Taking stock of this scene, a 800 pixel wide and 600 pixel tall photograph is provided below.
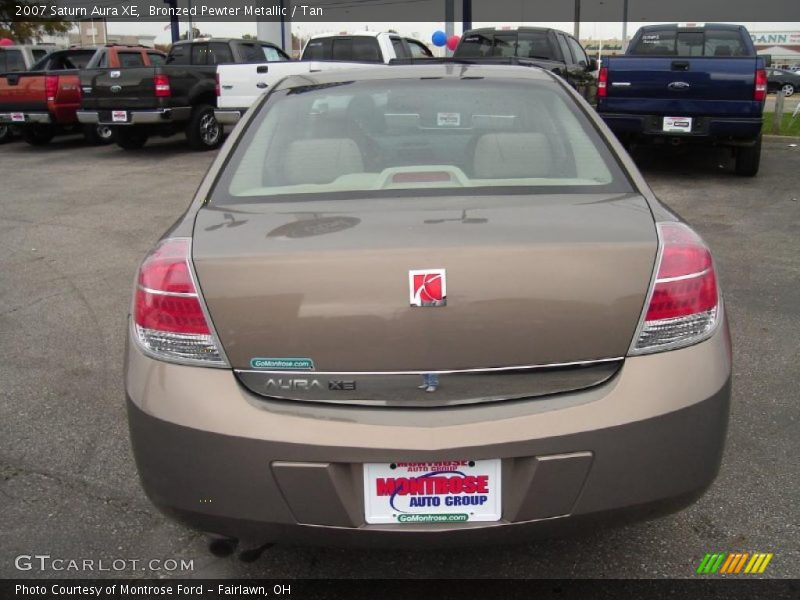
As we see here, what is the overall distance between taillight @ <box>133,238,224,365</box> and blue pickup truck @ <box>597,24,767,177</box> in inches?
318

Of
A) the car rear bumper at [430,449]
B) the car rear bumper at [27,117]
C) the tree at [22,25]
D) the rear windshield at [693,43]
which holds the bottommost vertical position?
the car rear bumper at [430,449]

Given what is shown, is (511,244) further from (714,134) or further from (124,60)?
(124,60)

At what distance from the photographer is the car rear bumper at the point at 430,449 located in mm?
1949

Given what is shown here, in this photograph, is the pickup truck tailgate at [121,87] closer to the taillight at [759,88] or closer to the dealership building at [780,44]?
the taillight at [759,88]

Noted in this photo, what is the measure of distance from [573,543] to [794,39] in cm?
8403

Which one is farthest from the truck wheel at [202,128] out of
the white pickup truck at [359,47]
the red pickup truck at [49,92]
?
the white pickup truck at [359,47]

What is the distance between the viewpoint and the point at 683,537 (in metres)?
2.68

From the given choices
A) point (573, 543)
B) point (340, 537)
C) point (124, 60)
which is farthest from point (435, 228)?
point (124, 60)

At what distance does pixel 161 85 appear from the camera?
1248cm

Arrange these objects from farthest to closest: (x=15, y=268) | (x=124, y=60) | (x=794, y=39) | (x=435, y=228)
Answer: (x=794, y=39) < (x=124, y=60) < (x=15, y=268) < (x=435, y=228)

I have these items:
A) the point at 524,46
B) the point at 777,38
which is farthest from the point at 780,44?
the point at 524,46

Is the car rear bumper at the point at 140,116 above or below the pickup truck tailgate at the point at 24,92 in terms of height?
below

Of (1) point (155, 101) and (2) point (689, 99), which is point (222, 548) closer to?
(2) point (689, 99)

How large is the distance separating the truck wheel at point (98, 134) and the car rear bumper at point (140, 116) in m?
1.64
